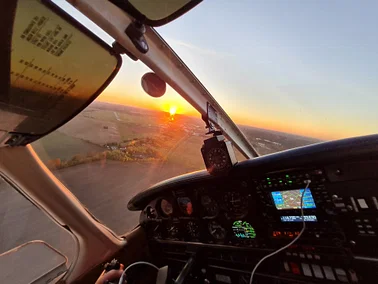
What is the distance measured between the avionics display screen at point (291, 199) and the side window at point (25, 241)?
5.36 feet

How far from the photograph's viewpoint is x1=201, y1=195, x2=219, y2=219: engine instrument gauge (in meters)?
1.96

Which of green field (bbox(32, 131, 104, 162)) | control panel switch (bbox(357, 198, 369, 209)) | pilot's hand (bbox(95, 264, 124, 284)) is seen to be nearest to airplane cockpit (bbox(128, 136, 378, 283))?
control panel switch (bbox(357, 198, 369, 209))

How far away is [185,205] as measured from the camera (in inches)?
84.4

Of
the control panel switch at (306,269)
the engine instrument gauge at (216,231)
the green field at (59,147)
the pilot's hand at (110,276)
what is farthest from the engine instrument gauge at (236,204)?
the green field at (59,147)

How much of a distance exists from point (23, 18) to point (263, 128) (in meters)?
1.47

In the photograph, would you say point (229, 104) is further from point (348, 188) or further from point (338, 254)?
point (338, 254)

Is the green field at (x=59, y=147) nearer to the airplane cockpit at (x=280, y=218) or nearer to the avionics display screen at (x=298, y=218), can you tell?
the airplane cockpit at (x=280, y=218)

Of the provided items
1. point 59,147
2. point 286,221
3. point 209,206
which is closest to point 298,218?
point 286,221

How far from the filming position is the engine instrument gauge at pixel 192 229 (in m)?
2.12

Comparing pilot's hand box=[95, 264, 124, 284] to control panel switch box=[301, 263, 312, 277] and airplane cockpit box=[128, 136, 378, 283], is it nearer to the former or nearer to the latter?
airplane cockpit box=[128, 136, 378, 283]

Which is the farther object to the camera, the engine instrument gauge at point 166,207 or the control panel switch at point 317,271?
the engine instrument gauge at point 166,207

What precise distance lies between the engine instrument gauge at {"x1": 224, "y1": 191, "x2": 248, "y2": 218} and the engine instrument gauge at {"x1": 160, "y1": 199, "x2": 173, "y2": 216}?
61 cm

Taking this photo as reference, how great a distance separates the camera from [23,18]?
66 centimetres

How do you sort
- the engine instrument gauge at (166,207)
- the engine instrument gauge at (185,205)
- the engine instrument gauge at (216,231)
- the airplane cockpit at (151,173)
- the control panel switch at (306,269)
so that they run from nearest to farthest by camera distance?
the airplane cockpit at (151,173), the control panel switch at (306,269), the engine instrument gauge at (216,231), the engine instrument gauge at (185,205), the engine instrument gauge at (166,207)
